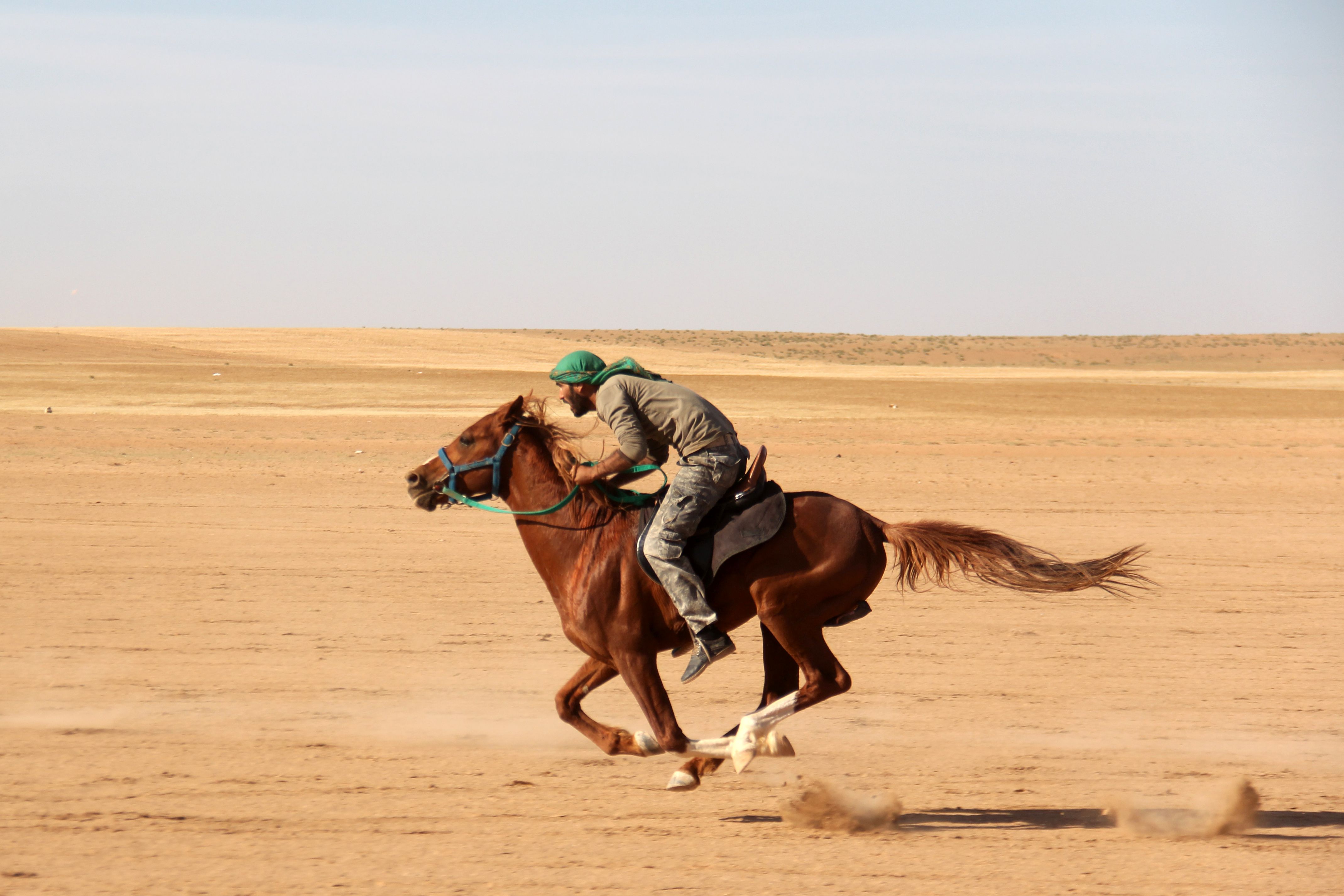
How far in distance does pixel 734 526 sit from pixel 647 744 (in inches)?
47.2

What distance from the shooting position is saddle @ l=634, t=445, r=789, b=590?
19.1 ft

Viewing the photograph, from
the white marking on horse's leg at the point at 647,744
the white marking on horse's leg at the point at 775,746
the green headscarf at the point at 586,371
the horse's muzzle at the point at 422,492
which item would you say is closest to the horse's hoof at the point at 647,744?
the white marking on horse's leg at the point at 647,744

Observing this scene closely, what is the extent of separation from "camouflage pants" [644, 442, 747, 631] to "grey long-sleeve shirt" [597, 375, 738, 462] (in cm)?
8

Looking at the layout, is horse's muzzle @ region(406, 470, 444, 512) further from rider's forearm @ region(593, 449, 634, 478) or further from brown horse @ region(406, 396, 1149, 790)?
rider's forearm @ region(593, 449, 634, 478)

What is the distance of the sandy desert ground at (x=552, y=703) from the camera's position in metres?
5.25

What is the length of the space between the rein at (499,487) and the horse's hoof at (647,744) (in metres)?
1.18

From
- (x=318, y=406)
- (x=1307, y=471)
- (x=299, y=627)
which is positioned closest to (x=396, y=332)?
(x=318, y=406)

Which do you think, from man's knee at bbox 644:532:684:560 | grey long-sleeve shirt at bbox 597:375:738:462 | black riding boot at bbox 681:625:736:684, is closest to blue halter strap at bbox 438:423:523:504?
Result: grey long-sleeve shirt at bbox 597:375:738:462

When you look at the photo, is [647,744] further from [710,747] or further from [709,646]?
[709,646]

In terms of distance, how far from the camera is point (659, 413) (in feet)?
19.2

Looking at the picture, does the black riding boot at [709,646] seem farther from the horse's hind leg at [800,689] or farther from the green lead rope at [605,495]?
the green lead rope at [605,495]

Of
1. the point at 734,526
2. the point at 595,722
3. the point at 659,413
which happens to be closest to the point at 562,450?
the point at 659,413

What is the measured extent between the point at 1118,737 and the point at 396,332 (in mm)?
71389

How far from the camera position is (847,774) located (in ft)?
21.0
